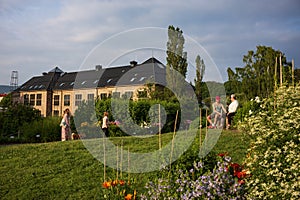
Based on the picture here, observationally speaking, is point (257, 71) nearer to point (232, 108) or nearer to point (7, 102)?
point (232, 108)

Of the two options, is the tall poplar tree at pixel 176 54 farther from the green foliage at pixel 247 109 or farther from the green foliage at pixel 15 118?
the green foliage at pixel 15 118

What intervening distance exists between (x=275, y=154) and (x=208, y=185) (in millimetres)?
885

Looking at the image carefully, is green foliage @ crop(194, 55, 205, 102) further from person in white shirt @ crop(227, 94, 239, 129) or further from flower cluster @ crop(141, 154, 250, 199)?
flower cluster @ crop(141, 154, 250, 199)

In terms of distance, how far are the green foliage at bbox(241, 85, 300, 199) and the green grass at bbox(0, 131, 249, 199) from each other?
28.8 inches

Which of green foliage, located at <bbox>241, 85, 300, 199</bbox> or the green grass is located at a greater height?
green foliage, located at <bbox>241, 85, 300, 199</bbox>

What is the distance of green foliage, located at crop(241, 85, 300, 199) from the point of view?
418cm

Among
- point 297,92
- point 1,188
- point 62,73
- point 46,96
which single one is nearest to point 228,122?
point 297,92

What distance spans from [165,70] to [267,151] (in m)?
13.1

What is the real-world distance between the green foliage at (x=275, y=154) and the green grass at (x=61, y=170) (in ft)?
2.40

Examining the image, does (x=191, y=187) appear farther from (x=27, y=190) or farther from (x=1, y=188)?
(x=1, y=188)

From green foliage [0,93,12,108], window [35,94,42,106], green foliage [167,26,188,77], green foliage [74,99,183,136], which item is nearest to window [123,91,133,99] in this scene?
green foliage [74,99,183,136]

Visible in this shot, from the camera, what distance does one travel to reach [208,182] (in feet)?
14.4

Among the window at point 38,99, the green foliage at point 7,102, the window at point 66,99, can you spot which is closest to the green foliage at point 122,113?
the green foliage at point 7,102

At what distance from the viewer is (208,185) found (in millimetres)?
4383
